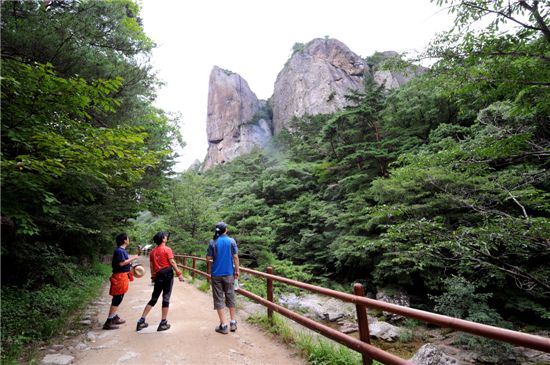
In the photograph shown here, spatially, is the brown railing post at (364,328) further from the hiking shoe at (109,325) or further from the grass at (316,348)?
the hiking shoe at (109,325)

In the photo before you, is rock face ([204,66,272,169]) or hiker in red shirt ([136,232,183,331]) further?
rock face ([204,66,272,169])

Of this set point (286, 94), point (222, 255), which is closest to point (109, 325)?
point (222, 255)

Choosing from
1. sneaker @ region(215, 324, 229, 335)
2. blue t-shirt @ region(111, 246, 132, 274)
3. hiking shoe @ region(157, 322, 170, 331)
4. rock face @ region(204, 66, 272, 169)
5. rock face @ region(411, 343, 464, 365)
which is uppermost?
rock face @ region(204, 66, 272, 169)

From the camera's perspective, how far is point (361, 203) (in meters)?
13.9

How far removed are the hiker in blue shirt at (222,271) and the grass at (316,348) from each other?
0.80 meters

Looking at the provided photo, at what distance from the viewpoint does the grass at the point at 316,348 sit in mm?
3344

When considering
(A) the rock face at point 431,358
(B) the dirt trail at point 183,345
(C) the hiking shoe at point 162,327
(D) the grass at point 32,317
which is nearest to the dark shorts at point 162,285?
(C) the hiking shoe at point 162,327

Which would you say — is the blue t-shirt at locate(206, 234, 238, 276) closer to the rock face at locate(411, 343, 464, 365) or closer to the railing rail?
the railing rail

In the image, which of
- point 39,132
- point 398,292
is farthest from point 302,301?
point 39,132

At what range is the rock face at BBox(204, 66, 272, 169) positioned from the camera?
56.6m

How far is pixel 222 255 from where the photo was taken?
15.0 ft

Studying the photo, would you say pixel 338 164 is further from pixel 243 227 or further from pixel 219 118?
pixel 219 118

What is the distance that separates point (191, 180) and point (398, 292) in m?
11.8

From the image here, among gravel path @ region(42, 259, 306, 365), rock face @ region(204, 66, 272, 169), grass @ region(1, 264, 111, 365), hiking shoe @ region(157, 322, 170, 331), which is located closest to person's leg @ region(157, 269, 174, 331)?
hiking shoe @ region(157, 322, 170, 331)
